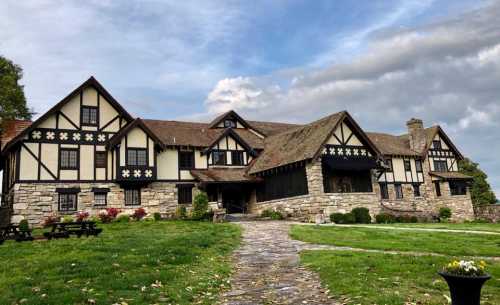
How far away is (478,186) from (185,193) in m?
37.9

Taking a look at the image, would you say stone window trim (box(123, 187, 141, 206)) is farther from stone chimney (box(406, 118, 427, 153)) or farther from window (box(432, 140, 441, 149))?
window (box(432, 140, 441, 149))

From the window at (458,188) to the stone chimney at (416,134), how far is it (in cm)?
491

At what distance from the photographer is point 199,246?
603 inches

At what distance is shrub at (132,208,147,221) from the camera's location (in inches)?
1154

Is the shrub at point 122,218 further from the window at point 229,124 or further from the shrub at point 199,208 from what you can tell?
the window at point 229,124

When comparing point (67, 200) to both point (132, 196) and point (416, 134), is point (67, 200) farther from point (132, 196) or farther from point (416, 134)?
point (416, 134)

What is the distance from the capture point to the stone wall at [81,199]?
86.8 ft

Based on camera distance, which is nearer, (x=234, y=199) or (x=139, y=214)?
(x=139, y=214)

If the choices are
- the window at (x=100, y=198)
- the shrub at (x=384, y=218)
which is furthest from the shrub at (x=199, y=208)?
the shrub at (x=384, y=218)

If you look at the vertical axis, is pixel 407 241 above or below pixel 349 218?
below

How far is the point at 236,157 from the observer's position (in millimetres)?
35344

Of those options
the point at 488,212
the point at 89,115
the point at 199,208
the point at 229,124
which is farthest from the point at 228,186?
the point at 488,212

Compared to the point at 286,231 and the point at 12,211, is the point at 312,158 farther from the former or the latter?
the point at 12,211

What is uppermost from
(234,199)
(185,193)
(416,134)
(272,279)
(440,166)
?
(416,134)
